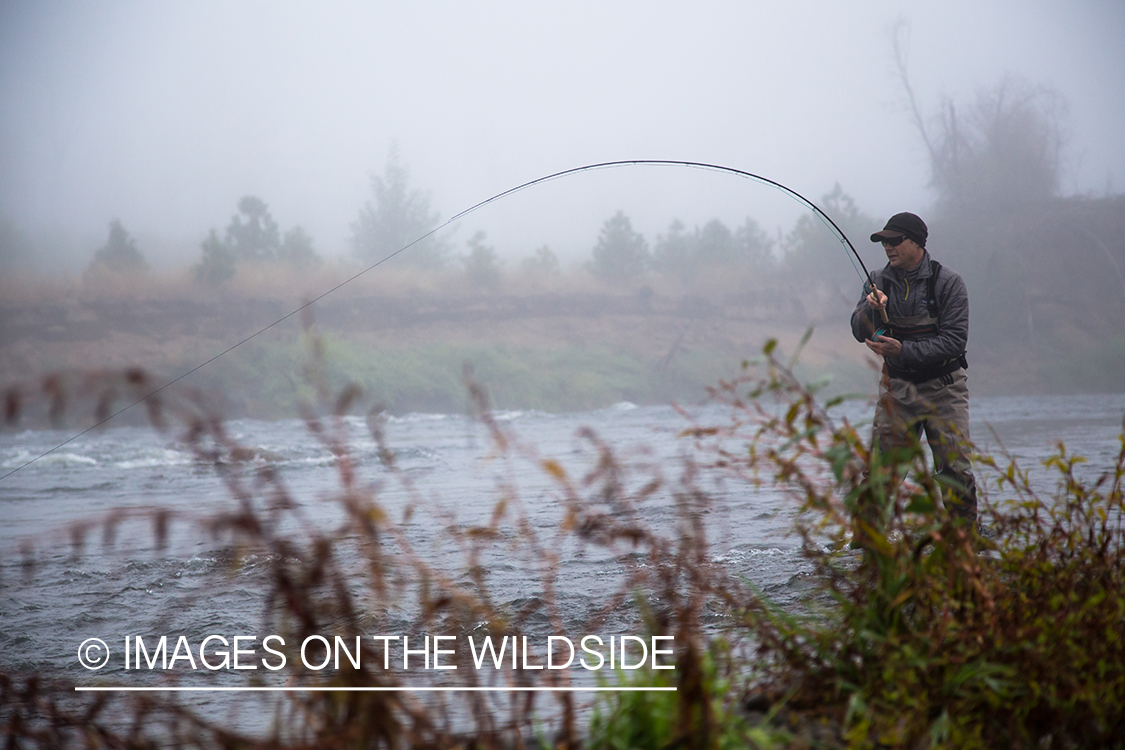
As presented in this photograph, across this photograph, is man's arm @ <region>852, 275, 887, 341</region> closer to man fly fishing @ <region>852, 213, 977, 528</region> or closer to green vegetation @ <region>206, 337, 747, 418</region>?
man fly fishing @ <region>852, 213, 977, 528</region>

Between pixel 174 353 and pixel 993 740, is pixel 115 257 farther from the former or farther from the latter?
pixel 993 740

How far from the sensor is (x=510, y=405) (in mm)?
37531

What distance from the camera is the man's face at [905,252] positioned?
13.1 feet

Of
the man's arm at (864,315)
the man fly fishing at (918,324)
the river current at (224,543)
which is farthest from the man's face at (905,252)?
the river current at (224,543)

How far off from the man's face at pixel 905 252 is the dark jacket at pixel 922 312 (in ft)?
0.19

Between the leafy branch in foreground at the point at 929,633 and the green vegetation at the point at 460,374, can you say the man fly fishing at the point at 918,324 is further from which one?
the green vegetation at the point at 460,374

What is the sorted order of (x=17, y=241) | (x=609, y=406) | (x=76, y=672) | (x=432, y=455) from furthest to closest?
(x=17, y=241), (x=609, y=406), (x=432, y=455), (x=76, y=672)

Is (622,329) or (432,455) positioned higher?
(622,329)

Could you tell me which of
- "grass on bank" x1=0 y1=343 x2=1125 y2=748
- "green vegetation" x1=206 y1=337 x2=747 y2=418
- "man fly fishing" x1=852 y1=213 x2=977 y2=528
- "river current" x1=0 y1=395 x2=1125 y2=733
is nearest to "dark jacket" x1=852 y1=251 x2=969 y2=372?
"man fly fishing" x1=852 y1=213 x2=977 y2=528

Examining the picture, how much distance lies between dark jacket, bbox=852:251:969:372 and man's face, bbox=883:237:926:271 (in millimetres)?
57

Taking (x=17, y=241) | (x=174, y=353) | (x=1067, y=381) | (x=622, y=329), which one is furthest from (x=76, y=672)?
(x=17, y=241)

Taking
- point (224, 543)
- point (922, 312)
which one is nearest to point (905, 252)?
point (922, 312)

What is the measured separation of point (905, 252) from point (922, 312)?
307mm

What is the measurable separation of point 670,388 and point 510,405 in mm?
10221
